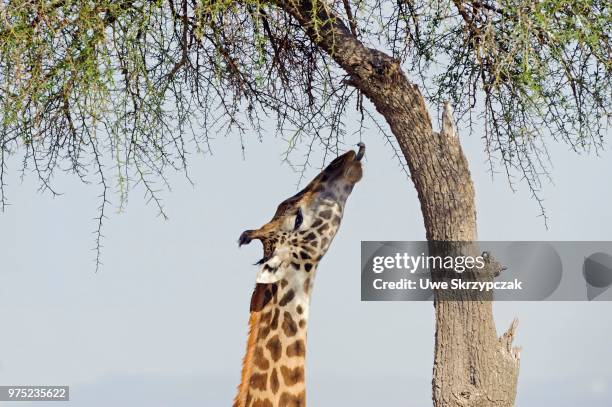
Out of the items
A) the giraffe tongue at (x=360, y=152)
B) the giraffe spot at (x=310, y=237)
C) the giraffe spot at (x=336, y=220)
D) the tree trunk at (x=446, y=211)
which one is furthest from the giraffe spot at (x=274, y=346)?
the tree trunk at (x=446, y=211)

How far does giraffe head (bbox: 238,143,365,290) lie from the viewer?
373 cm

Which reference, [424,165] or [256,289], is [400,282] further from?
[256,289]

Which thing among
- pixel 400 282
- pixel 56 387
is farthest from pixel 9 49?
pixel 400 282

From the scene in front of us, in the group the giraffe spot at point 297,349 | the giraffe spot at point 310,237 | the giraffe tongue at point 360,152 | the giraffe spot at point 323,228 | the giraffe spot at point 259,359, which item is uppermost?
the giraffe tongue at point 360,152

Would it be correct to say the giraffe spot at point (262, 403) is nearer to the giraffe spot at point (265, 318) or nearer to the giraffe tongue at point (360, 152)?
the giraffe spot at point (265, 318)

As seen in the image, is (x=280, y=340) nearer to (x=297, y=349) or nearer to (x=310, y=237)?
(x=297, y=349)

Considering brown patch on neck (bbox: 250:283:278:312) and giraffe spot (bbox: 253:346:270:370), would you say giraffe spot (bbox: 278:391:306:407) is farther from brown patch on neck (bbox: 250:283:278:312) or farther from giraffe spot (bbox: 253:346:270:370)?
brown patch on neck (bbox: 250:283:278:312)

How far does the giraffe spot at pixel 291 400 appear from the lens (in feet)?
12.5

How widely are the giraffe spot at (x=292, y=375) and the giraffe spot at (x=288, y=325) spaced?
0.47ft

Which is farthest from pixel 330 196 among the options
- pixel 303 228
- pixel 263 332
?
pixel 263 332

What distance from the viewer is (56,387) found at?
5.30 metres

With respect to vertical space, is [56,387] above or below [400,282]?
below

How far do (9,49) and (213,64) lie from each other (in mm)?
1813

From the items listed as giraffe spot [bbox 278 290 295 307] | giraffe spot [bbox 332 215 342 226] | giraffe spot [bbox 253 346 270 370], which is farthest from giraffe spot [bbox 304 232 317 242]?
giraffe spot [bbox 253 346 270 370]
